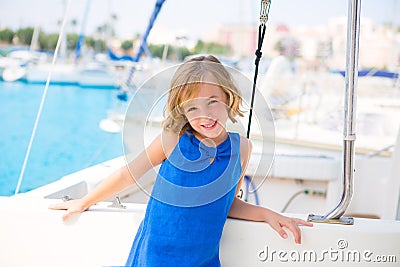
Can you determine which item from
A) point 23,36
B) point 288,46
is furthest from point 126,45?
point 288,46

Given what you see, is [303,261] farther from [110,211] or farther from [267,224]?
[110,211]

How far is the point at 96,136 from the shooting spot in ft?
35.9

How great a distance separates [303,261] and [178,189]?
34 cm

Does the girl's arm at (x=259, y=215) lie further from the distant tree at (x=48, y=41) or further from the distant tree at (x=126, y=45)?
the distant tree at (x=126, y=45)

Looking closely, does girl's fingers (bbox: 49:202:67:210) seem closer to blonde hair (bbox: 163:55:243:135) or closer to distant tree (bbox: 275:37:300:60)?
blonde hair (bbox: 163:55:243:135)

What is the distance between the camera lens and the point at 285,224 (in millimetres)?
1166

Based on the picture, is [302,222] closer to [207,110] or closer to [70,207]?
[207,110]

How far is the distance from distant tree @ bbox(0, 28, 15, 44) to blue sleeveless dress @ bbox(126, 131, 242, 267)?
1844cm

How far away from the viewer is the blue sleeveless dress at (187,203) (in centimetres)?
110

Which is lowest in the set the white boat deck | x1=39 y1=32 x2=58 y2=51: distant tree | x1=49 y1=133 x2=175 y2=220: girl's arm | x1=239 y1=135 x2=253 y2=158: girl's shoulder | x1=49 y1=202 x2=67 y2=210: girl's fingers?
the white boat deck

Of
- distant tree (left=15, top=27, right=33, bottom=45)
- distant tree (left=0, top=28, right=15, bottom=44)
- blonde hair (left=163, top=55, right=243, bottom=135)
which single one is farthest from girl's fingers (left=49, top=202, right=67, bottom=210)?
distant tree (left=15, top=27, right=33, bottom=45)

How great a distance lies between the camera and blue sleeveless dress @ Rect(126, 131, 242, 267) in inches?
43.1

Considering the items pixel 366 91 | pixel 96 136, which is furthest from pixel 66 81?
pixel 366 91

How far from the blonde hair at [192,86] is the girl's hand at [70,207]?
30 centimetres
